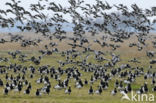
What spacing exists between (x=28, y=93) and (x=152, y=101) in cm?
1560

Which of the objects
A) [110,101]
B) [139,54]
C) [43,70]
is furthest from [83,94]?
[139,54]

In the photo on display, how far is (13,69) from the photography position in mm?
62062

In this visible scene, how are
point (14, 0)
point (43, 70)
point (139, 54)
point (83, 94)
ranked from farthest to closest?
point (139, 54) → point (43, 70) → point (14, 0) → point (83, 94)

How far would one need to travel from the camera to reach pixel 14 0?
53125 millimetres

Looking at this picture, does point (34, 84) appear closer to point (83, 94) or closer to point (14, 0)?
point (83, 94)

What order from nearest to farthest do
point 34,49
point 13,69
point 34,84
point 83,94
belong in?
point 83,94 < point 34,84 < point 13,69 < point 34,49

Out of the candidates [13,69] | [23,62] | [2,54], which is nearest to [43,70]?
[13,69]

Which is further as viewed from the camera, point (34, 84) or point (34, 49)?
point (34, 49)

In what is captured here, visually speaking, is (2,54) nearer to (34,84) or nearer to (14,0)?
(14,0)

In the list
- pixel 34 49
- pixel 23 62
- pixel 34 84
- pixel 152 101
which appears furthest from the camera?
pixel 34 49

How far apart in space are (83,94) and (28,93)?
7.37m

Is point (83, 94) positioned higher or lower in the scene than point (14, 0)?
lower

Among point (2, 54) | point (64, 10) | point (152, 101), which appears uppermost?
point (64, 10)

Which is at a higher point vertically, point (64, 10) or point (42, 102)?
point (64, 10)
